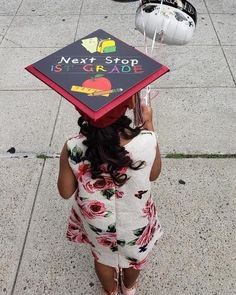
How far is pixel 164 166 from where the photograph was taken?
3.03 m

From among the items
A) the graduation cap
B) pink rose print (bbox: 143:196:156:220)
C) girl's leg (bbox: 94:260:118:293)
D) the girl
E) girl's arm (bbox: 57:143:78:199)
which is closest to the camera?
the graduation cap

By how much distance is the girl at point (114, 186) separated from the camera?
1.46m

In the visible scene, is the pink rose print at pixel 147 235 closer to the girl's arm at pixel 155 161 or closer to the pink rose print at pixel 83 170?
the girl's arm at pixel 155 161

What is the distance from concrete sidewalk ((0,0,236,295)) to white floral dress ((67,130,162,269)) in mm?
545

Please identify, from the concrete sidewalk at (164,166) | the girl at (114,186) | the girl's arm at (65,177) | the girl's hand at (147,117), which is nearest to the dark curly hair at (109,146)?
the girl at (114,186)

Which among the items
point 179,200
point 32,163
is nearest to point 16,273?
point 32,163

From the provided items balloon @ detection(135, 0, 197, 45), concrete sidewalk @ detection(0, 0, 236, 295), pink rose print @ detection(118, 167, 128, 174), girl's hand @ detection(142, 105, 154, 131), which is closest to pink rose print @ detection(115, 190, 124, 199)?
pink rose print @ detection(118, 167, 128, 174)

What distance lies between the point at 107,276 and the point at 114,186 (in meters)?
0.73

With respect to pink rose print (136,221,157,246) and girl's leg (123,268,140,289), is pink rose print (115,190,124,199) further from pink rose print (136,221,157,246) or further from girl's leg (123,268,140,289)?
girl's leg (123,268,140,289)

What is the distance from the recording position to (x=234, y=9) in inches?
205

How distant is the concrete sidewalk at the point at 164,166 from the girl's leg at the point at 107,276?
0.17 meters

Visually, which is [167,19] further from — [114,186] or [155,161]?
[114,186]

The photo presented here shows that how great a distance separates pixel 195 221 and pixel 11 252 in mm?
1249

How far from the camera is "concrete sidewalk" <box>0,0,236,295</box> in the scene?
2.35m
